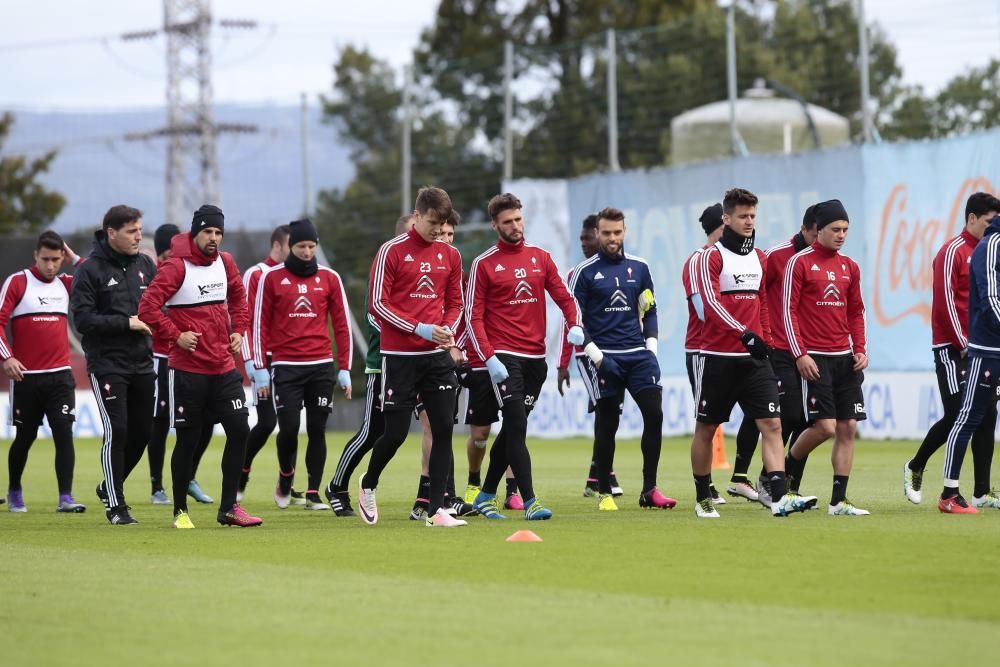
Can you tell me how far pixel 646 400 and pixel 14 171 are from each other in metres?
41.9

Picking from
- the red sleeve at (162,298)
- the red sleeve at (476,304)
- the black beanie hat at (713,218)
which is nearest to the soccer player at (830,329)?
the black beanie hat at (713,218)

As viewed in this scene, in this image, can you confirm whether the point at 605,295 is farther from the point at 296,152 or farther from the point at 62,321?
the point at 296,152

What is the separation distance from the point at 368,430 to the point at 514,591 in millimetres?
4112

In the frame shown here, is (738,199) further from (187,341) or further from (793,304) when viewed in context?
(187,341)

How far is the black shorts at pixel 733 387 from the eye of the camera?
1155 centimetres

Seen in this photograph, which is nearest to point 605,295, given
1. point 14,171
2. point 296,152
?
point 296,152

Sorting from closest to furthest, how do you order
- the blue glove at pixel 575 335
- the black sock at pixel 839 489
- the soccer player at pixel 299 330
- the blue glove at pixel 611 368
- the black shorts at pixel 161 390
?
the blue glove at pixel 575 335
the black sock at pixel 839 489
the blue glove at pixel 611 368
the soccer player at pixel 299 330
the black shorts at pixel 161 390

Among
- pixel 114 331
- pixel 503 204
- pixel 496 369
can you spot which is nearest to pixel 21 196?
pixel 114 331

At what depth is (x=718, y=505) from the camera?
12.9 meters

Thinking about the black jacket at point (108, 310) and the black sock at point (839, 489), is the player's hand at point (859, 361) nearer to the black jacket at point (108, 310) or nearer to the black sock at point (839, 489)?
the black sock at point (839, 489)

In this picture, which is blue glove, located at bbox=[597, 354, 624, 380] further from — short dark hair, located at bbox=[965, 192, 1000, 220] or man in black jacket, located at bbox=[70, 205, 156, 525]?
man in black jacket, located at bbox=[70, 205, 156, 525]

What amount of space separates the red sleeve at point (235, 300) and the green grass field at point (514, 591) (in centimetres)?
139

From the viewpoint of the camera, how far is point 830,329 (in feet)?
38.9


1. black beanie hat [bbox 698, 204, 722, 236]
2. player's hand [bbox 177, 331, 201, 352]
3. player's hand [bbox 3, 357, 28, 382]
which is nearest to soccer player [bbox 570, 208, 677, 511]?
black beanie hat [bbox 698, 204, 722, 236]
